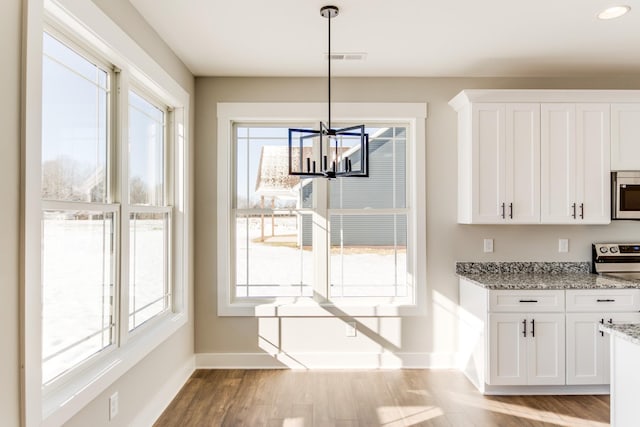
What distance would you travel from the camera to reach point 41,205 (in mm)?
1728

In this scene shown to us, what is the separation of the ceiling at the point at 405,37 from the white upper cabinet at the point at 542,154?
318mm

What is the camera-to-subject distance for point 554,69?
3686 mm

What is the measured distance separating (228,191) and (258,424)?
1958 millimetres

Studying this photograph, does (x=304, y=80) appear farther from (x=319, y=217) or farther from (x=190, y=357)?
(x=190, y=357)

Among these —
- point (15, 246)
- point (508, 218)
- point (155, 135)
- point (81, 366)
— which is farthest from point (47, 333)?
point (508, 218)

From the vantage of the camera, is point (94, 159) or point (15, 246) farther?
point (94, 159)

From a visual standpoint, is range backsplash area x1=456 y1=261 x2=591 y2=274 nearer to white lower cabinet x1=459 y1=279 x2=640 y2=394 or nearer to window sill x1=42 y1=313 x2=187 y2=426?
white lower cabinet x1=459 y1=279 x2=640 y2=394

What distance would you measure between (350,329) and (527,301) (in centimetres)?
148

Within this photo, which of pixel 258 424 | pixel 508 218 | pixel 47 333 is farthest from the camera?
pixel 508 218

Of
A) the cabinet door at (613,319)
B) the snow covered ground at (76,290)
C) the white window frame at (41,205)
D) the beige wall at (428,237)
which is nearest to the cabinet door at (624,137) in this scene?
the beige wall at (428,237)

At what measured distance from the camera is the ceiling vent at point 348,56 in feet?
11.0

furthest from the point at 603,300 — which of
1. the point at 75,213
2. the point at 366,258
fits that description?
the point at 75,213

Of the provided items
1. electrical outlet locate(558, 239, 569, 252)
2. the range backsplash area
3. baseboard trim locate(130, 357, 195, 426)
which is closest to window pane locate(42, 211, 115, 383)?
baseboard trim locate(130, 357, 195, 426)

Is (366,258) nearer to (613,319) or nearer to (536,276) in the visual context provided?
(536,276)
